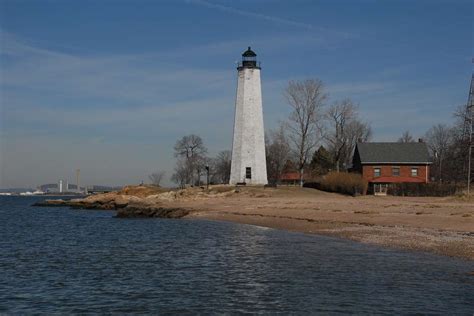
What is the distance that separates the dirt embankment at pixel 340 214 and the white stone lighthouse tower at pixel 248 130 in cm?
335

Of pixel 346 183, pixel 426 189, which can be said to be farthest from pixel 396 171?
pixel 426 189

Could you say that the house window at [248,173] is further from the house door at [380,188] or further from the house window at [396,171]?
the house window at [396,171]

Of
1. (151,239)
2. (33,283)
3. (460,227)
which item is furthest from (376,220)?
(33,283)

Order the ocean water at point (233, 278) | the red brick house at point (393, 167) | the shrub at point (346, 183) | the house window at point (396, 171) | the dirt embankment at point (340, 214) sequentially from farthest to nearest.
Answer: the house window at point (396, 171) → the red brick house at point (393, 167) → the shrub at point (346, 183) → the dirt embankment at point (340, 214) → the ocean water at point (233, 278)

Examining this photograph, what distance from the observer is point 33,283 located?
61.9ft

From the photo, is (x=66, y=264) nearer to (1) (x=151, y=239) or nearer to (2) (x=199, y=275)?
(2) (x=199, y=275)

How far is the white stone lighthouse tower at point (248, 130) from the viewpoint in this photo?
6850 centimetres

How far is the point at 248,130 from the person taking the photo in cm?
6850

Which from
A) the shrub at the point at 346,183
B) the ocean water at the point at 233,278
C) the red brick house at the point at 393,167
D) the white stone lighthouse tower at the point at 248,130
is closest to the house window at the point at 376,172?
the red brick house at the point at 393,167

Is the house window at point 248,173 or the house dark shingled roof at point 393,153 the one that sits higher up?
the house dark shingled roof at point 393,153

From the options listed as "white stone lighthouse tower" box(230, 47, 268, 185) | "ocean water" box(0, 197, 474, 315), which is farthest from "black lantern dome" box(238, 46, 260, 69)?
"ocean water" box(0, 197, 474, 315)

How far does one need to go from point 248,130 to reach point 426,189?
2118 centimetres

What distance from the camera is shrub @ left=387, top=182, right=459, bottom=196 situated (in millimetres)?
60094

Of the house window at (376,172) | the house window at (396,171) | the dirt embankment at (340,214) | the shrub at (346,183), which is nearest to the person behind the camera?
the dirt embankment at (340,214)
